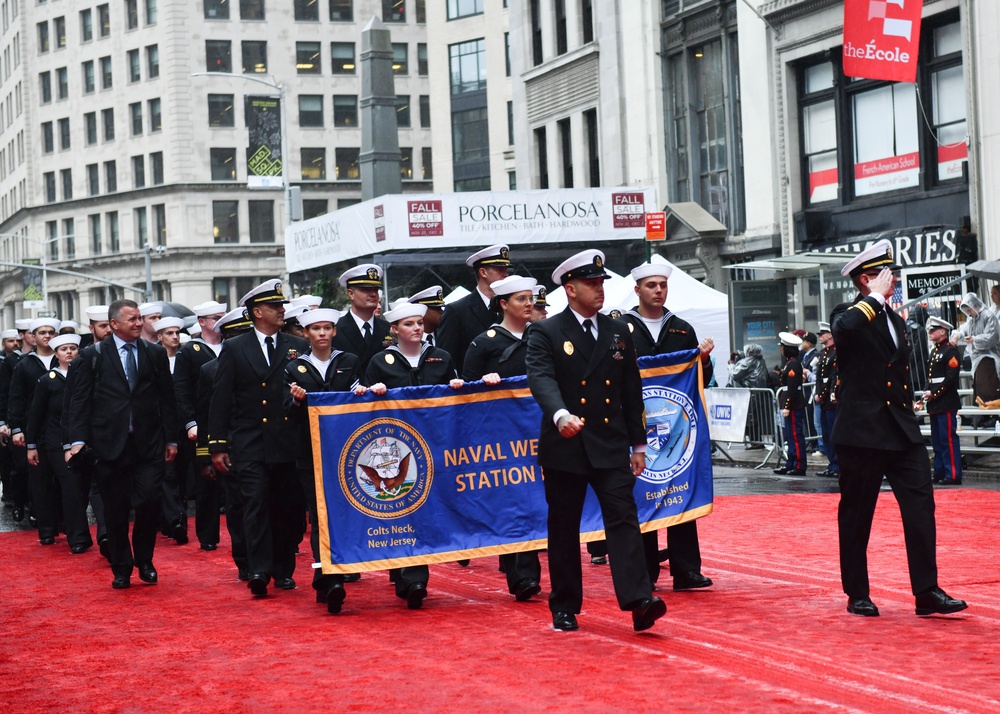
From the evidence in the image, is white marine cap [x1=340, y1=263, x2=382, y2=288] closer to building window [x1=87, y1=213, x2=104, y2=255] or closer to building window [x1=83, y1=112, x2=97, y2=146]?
building window [x1=87, y1=213, x2=104, y2=255]

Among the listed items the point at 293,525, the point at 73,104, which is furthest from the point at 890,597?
the point at 73,104

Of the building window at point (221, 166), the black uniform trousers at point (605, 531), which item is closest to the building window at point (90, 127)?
the building window at point (221, 166)

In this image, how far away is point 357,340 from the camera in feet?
39.1

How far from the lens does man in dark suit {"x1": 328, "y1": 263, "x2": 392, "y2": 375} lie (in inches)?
464

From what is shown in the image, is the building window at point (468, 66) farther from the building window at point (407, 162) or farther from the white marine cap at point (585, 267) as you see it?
the white marine cap at point (585, 267)

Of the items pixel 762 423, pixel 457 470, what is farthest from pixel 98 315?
pixel 762 423

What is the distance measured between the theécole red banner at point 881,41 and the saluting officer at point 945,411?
7.45 metres

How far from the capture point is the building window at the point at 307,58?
298 feet

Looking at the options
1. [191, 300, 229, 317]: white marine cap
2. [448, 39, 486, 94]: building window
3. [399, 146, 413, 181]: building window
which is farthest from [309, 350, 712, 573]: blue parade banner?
[399, 146, 413, 181]: building window

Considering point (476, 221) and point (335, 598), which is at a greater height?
point (476, 221)

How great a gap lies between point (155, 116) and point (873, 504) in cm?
8576

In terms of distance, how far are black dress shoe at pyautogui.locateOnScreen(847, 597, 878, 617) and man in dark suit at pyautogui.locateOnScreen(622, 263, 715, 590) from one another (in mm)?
1416

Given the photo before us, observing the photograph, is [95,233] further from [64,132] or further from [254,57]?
[254,57]

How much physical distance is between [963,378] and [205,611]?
1466 centimetres
